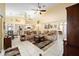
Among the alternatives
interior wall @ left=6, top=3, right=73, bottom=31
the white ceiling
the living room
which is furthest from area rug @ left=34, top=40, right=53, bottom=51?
the white ceiling

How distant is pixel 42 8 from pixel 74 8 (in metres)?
0.45

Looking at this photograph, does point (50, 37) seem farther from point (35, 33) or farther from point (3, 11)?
point (3, 11)

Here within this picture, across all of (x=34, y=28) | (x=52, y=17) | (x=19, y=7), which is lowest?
(x=34, y=28)

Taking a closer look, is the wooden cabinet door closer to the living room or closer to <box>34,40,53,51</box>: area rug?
the living room

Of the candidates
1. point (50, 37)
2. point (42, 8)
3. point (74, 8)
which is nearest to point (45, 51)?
point (50, 37)

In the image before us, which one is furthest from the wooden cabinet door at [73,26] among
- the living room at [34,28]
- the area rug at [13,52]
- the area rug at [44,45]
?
the area rug at [13,52]

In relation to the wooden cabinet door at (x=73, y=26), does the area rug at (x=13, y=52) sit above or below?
below

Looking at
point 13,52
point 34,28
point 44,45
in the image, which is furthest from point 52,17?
point 13,52

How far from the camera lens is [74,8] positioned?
1.83 m

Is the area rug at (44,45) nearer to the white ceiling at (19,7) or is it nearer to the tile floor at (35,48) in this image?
the tile floor at (35,48)

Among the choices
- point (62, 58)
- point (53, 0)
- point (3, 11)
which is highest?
point (53, 0)

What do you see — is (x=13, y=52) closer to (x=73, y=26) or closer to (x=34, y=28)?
(x=34, y=28)

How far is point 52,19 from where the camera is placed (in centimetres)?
184

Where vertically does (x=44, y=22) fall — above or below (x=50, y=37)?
above
